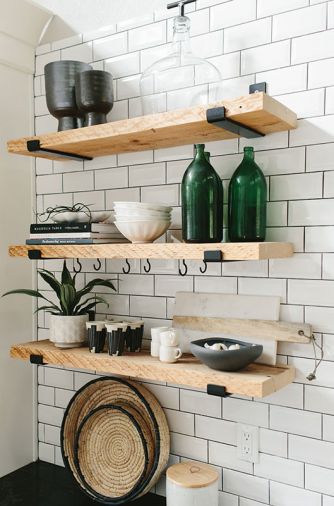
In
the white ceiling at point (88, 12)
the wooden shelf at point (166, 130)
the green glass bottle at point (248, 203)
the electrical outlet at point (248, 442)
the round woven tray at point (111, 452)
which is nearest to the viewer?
the wooden shelf at point (166, 130)

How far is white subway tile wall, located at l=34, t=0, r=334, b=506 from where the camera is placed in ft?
4.84

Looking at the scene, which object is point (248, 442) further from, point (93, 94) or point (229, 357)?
point (93, 94)

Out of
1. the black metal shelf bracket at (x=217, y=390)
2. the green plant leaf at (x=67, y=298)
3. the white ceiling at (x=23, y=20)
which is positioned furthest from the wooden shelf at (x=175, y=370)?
the white ceiling at (x=23, y=20)

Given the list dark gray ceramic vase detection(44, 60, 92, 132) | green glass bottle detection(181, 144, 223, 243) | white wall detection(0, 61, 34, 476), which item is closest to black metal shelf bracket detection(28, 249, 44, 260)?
white wall detection(0, 61, 34, 476)

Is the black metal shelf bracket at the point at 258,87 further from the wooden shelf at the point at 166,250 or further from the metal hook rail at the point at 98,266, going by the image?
the metal hook rail at the point at 98,266

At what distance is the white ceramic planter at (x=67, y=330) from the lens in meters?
1.76

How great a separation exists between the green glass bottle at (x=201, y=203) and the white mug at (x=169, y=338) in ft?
0.94

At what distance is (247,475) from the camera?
5.27 feet

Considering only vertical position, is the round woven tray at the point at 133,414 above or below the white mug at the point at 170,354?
below

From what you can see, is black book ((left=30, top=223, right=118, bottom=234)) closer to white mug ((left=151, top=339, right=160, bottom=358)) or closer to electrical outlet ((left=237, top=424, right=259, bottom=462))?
white mug ((left=151, top=339, right=160, bottom=358))

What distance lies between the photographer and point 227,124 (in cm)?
141

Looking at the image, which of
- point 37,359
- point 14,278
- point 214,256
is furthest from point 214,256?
point 14,278

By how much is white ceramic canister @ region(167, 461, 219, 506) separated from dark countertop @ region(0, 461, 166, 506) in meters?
0.23

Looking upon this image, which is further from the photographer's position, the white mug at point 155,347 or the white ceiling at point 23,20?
the white ceiling at point 23,20
